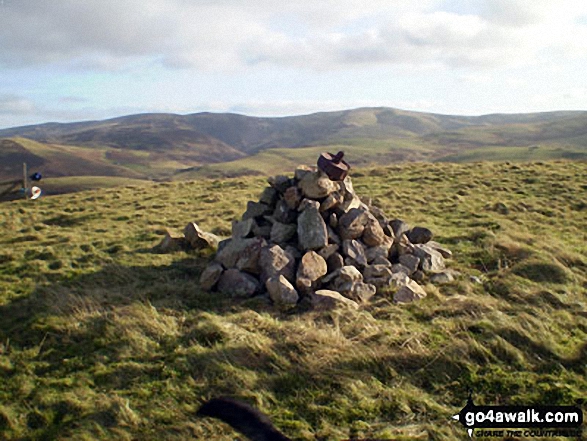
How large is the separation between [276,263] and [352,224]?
246cm

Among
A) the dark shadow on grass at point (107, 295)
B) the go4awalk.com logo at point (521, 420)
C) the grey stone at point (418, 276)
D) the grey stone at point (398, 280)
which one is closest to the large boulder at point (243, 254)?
the dark shadow on grass at point (107, 295)

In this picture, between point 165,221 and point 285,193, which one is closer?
point 285,193

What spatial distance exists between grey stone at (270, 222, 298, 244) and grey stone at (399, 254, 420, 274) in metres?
2.98

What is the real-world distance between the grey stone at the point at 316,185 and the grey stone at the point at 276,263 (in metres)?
1.95

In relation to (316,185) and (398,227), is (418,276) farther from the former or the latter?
(316,185)

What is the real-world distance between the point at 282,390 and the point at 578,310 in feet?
22.1

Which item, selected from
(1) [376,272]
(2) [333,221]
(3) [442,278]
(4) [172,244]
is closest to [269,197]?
(2) [333,221]

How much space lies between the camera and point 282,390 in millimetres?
6664

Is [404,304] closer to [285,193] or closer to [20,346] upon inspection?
[285,193]

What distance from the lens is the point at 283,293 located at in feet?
31.8

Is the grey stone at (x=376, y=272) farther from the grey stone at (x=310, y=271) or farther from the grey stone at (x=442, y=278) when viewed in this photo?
the grey stone at (x=442, y=278)

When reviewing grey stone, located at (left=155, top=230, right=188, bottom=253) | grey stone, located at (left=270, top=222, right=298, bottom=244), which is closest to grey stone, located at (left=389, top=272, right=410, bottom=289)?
grey stone, located at (left=270, top=222, right=298, bottom=244)

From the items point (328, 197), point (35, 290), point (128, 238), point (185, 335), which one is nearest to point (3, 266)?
point (35, 290)

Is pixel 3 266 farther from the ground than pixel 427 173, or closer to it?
closer to it
